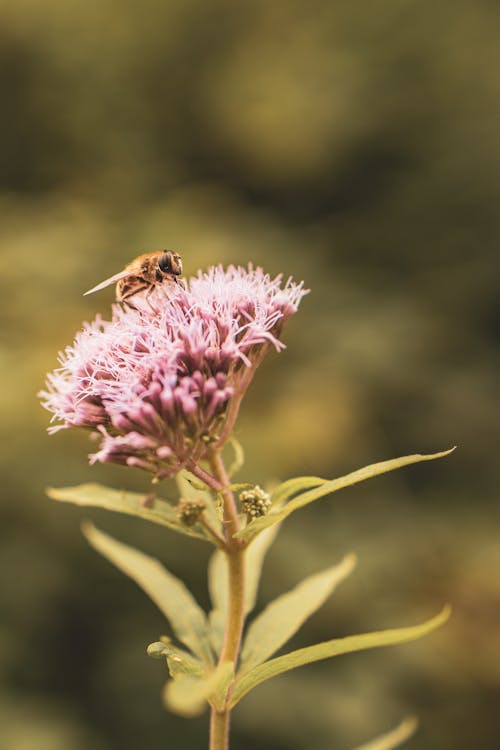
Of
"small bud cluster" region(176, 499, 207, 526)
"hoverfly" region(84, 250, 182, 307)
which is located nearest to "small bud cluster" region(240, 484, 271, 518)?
"small bud cluster" region(176, 499, 207, 526)

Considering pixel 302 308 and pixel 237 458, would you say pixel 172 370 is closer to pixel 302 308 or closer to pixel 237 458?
pixel 237 458

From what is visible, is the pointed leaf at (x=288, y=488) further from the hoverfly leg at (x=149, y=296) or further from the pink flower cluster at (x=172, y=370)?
the hoverfly leg at (x=149, y=296)

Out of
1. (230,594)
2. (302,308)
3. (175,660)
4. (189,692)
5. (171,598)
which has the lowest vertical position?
(189,692)

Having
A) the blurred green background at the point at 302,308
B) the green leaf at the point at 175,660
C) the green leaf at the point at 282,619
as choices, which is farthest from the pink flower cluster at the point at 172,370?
the blurred green background at the point at 302,308

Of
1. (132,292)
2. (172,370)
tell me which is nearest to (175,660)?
(172,370)

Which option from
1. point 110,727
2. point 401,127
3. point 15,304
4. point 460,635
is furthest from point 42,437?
point 401,127

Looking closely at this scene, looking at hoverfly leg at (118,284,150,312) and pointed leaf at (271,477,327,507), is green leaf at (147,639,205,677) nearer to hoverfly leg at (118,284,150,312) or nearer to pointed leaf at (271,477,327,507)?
pointed leaf at (271,477,327,507)

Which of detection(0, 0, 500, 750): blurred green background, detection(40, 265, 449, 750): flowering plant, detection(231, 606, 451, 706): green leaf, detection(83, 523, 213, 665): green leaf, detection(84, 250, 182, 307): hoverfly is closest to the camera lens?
detection(231, 606, 451, 706): green leaf
